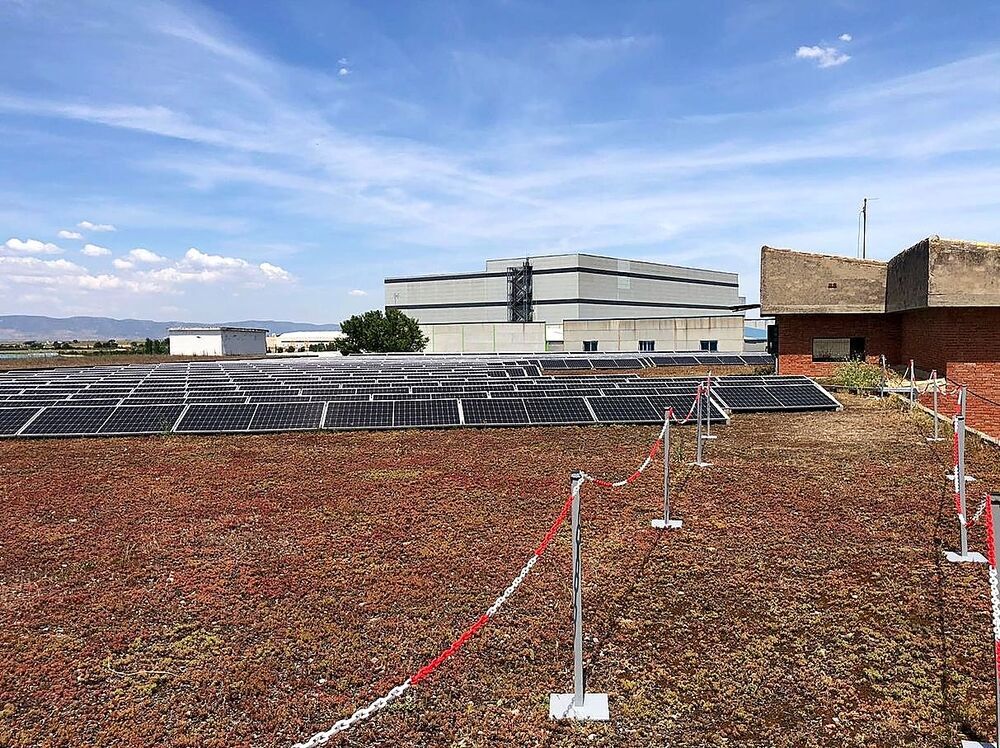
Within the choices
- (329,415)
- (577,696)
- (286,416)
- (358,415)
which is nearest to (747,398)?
(358,415)

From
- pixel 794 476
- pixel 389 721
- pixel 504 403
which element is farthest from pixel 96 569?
pixel 504 403

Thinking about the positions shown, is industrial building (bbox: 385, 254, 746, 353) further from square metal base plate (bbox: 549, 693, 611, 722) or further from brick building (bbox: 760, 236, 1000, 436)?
square metal base plate (bbox: 549, 693, 611, 722)

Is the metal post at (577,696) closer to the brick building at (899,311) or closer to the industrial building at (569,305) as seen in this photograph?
the brick building at (899,311)

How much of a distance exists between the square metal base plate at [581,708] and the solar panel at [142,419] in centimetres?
1536

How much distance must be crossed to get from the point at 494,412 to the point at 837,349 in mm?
20177

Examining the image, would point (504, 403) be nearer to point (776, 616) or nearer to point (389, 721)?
point (776, 616)

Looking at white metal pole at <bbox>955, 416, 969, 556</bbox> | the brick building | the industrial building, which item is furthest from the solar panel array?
the industrial building

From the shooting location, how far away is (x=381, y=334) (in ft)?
263

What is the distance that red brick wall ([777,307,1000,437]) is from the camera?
2398cm

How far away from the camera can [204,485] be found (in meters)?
12.3

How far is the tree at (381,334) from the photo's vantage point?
79.9 m

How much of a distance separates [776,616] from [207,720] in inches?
209

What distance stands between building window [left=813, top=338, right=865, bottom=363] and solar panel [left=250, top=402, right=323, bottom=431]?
2364cm

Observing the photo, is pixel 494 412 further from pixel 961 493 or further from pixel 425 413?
pixel 961 493
